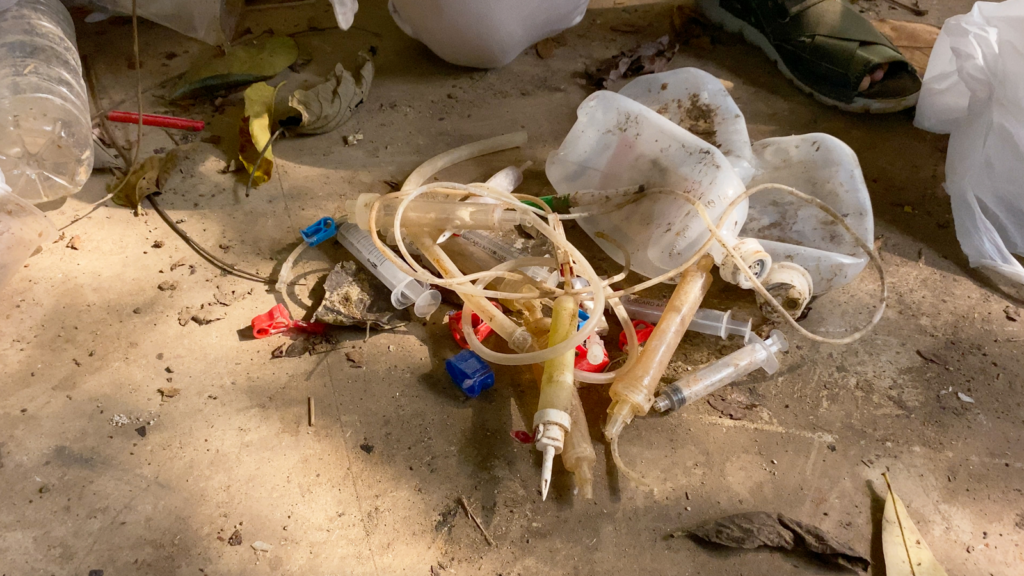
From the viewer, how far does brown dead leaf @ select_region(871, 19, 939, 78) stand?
2.00m

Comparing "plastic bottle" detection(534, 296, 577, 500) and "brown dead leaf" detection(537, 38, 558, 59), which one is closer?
"plastic bottle" detection(534, 296, 577, 500)

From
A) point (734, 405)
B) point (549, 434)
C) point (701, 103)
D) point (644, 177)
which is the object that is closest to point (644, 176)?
point (644, 177)

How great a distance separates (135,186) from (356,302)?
69 cm

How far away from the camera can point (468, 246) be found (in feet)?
4.47

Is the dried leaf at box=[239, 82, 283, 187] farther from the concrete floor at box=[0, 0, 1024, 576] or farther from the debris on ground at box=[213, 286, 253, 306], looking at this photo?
the debris on ground at box=[213, 286, 253, 306]

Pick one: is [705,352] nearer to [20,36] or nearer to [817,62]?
[817,62]

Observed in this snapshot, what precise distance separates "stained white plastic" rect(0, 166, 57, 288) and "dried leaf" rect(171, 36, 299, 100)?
2.11 feet

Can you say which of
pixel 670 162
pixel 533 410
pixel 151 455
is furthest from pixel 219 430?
pixel 670 162

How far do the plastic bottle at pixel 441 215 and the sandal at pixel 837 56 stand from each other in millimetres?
1196

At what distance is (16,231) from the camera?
50.6 inches

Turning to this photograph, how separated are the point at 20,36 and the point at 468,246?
139 centimetres

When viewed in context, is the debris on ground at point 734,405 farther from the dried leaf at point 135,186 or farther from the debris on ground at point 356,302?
the dried leaf at point 135,186

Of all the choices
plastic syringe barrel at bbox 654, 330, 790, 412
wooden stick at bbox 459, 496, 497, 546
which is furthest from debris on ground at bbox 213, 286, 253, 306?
plastic syringe barrel at bbox 654, 330, 790, 412

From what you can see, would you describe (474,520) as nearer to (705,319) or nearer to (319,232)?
(705,319)
